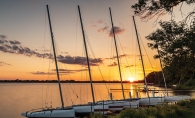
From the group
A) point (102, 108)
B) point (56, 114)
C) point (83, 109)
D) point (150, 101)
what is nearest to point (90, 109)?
point (83, 109)

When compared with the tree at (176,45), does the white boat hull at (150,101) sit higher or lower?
lower

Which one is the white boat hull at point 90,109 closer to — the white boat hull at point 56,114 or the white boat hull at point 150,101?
the white boat hull at point 56,114

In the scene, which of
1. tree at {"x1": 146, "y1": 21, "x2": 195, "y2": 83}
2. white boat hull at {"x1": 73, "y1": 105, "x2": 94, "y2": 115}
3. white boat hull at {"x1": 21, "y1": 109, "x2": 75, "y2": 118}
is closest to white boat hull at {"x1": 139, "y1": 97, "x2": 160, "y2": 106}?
tree at {"x1": 146, "y1": 21, "x2": 195, "y2": 83}

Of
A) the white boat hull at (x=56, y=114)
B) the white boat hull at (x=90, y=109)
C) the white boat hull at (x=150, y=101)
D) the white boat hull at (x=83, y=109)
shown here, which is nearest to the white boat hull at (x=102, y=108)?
the white boat hull at (x=90, y=109)

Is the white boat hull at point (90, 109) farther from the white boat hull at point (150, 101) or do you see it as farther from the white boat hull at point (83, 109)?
the white boat hull at point (150, 101)

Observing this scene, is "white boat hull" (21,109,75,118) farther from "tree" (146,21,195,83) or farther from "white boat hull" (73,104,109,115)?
"tree" (146,21,195,83)

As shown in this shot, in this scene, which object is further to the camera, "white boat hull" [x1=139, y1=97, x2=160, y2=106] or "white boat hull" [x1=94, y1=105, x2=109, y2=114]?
"white boat hull" [x1=139, y1=97, x2=160, y2=106]

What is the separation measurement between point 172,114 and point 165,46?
1140 cm

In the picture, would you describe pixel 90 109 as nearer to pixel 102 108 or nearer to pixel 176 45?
pixel 102 108

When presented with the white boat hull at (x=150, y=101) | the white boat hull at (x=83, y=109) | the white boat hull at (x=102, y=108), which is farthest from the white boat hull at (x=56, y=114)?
the white boat hull at (x=150, y=101)

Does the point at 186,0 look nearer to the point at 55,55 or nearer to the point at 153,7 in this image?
the point at 153,7

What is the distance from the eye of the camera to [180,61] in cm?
1797

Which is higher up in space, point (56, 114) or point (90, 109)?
point (90, 109)

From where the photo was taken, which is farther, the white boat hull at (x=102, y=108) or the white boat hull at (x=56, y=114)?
the white boat hull at (x=102, y=108)
